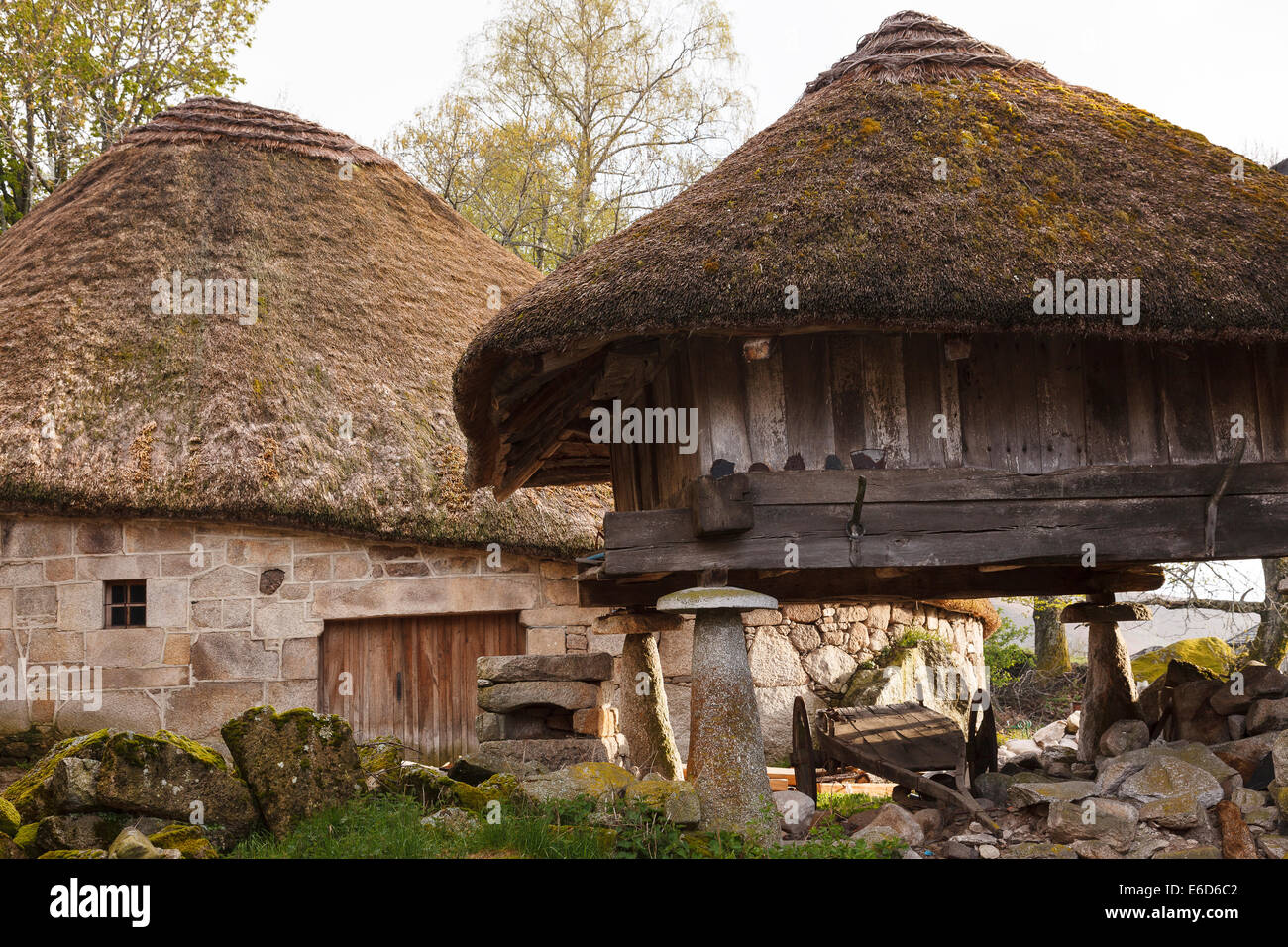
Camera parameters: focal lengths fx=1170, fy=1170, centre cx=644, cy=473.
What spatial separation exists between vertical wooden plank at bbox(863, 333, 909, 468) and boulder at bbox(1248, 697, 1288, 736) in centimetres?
268

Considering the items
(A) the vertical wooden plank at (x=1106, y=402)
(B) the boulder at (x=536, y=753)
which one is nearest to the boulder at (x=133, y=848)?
(B) the boulder at (x=536, y=753)

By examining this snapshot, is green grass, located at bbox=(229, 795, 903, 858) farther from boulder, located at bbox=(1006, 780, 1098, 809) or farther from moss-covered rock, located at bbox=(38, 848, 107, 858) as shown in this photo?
boulder, located at bbox=(1006, 780, 1098, 809)

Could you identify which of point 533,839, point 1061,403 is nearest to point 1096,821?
point 1061,403

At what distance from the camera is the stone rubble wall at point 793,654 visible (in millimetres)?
9625

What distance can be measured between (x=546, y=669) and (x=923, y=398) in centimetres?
259

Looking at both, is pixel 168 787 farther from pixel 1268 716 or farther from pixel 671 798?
pixel 1268 716

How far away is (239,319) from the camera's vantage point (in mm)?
9961

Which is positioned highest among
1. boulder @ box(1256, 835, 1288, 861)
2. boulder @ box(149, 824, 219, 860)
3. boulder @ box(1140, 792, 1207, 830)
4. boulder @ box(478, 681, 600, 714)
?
boulder @ box(478, 681, 600, 714)

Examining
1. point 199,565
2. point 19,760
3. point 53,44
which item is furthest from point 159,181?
point 53,44

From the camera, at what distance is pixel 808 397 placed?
566 cm

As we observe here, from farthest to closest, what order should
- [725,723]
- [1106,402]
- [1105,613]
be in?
[1105,613], [1106,402], [725,723]

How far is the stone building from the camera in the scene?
8.59 meters

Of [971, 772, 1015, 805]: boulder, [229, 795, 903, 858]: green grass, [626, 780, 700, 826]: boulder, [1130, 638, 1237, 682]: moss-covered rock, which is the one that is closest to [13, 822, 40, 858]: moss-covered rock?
[229, 795, 903, 858]: green grass
